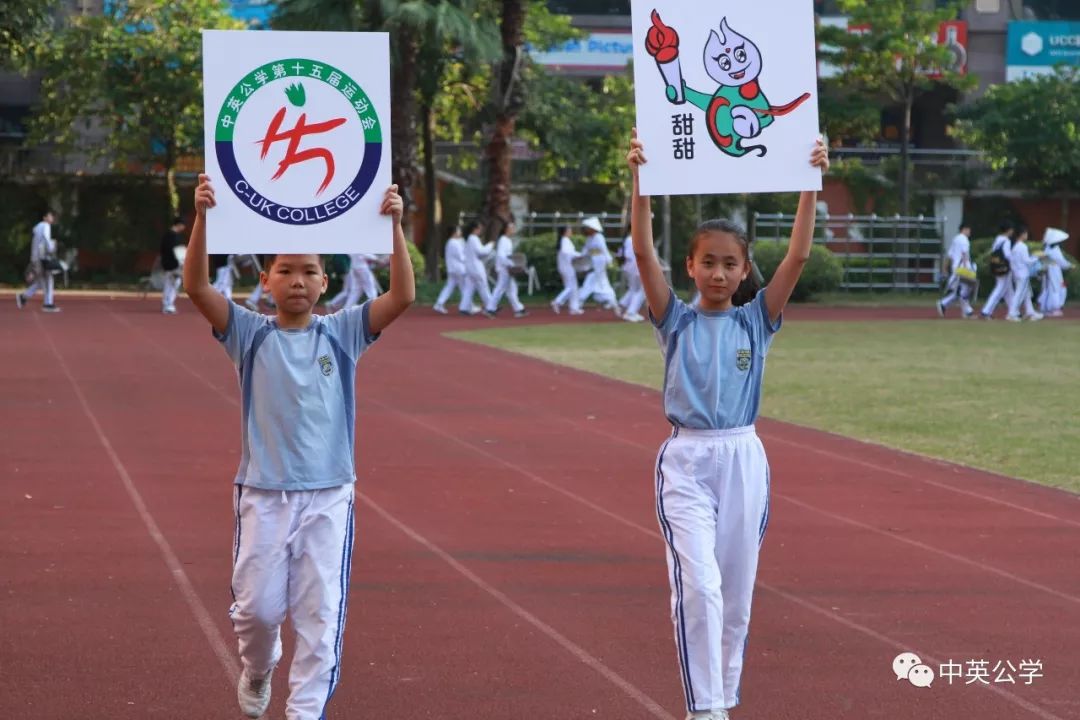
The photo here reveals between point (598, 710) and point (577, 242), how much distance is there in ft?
104

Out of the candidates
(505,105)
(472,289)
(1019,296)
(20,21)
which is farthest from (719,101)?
(505,105)

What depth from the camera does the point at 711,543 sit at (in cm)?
525

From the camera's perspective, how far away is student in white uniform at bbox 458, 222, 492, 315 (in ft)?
100

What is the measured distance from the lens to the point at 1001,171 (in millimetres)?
43281

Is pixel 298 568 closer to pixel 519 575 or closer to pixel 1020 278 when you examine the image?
pixel 519 575

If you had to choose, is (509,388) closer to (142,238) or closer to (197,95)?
(197,95)

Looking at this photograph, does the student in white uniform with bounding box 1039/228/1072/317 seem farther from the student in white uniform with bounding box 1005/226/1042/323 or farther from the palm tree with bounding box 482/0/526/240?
the palm tree with bounding box 482/0/526/240

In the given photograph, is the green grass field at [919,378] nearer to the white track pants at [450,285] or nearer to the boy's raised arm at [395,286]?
the white track pants at [450,285]

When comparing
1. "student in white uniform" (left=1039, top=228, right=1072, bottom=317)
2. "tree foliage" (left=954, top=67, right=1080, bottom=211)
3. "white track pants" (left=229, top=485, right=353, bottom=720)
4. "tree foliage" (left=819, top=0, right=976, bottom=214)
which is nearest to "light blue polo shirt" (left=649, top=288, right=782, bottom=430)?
"white track pants" (left=229, top=485, right=353, bottom=720)

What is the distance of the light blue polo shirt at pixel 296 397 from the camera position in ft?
16.8

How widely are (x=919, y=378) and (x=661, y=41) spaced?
45.8ft

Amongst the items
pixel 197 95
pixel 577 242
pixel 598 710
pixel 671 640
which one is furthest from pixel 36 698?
pixel 197 95

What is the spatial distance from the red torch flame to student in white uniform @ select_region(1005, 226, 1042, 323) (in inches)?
1033

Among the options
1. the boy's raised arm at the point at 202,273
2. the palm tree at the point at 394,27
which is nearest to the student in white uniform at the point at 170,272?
the palm tree at the point at 394,27
